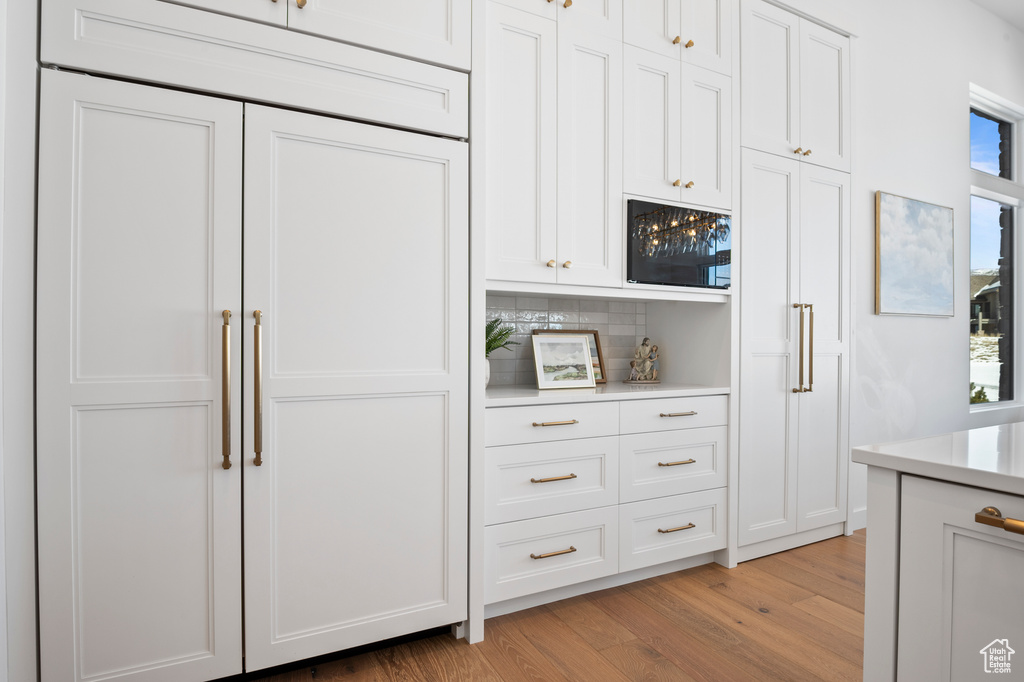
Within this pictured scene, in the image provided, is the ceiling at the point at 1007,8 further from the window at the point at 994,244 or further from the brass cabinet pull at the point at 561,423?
the brass cabinet pull at the point at 561,423

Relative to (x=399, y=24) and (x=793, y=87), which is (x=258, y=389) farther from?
(x=793, y=87)

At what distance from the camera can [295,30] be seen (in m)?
1.73

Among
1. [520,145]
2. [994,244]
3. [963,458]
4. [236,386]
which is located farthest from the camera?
[994,244]

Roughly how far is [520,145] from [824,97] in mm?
1965

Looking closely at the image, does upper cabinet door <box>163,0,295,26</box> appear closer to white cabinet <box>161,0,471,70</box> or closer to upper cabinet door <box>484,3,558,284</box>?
white cabinet <box>161,0,471,70</box>

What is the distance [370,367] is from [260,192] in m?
0.63

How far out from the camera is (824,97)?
3055 millimetres

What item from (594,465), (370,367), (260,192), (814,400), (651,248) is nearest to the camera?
(260,192)

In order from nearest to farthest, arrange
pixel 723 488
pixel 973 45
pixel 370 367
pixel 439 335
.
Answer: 1. pixel 370 367
2. pixel 439 335
3. pixel 723 488
4. pixel 973 45

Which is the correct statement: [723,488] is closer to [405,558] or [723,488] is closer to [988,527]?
[405,558]

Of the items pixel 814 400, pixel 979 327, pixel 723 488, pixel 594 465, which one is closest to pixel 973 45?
pixel 979 327

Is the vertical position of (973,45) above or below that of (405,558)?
above

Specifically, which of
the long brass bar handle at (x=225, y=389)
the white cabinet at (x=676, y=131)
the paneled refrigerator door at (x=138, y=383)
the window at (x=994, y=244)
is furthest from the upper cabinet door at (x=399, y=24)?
the window at (x=994, y=244)

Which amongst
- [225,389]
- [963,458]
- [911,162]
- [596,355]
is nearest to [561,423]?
[596,355]
